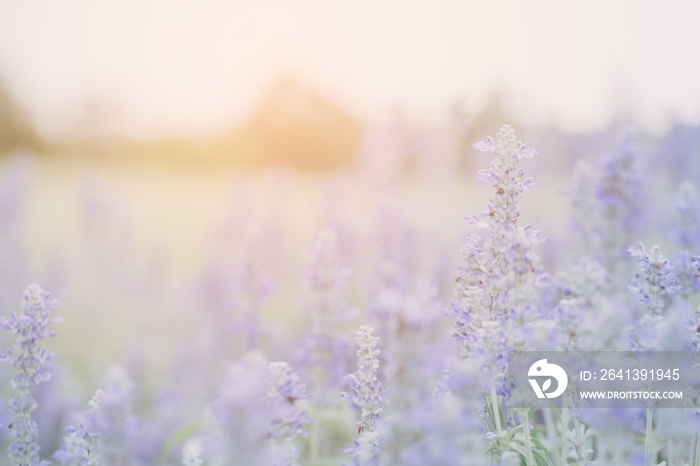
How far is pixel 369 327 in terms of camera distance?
2279 mm

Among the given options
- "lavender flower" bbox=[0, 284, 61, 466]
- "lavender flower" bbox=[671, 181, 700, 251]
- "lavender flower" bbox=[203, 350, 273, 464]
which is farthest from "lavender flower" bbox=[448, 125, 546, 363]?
"lavender flower" bbox=[671, 181, 700, 251]

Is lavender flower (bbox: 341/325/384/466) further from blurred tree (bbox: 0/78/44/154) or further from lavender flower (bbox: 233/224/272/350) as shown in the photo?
blurred tree (bbox: 0/78/44/154)

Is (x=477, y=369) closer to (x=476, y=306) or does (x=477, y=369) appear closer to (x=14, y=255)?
(x=476, y=306)

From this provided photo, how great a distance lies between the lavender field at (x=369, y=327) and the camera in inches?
76.6

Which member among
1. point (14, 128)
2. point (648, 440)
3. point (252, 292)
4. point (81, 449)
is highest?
point (14, 128)

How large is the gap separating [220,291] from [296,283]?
349cm

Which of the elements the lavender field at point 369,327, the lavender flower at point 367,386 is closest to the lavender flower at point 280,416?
the lavender field at point 369,327

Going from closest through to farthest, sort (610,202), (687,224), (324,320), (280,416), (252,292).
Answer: (280,416) < (324,320) < (687,224) < (252,292) < (610,202)

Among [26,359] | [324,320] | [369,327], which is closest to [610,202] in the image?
[324,320]

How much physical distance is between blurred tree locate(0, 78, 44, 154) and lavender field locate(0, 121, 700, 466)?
2710cm

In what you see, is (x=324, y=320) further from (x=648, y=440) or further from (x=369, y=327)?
(x=648, y=440)

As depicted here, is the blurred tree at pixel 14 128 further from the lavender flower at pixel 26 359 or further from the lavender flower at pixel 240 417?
the lavender flower at pixel 240 417

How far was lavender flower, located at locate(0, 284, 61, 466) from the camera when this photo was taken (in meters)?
2.66

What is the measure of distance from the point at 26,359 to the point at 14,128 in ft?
128
